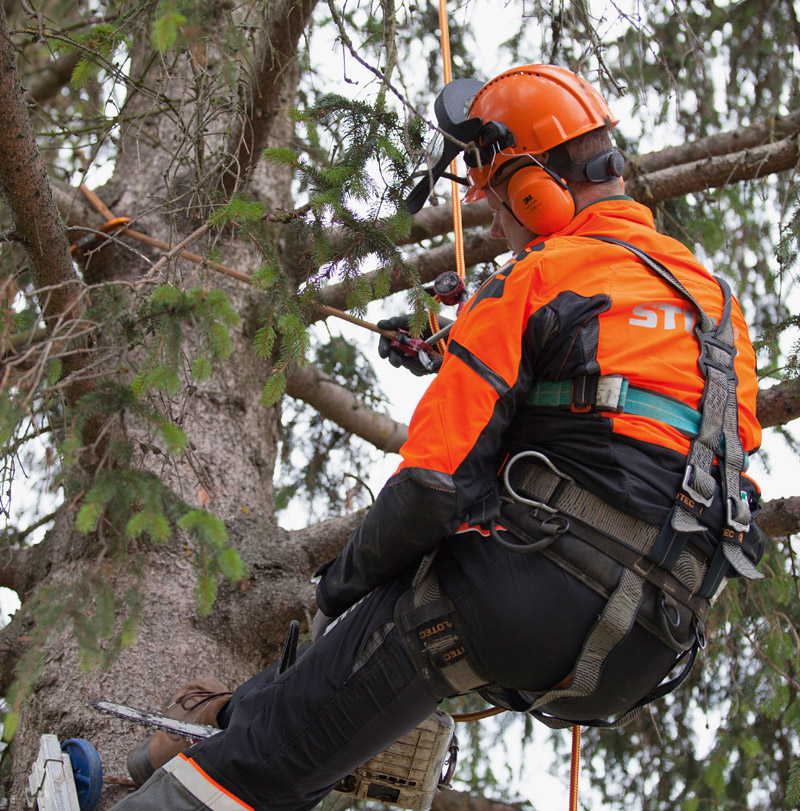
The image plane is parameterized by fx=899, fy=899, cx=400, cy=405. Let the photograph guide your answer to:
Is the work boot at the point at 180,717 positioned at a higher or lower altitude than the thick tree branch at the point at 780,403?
lower

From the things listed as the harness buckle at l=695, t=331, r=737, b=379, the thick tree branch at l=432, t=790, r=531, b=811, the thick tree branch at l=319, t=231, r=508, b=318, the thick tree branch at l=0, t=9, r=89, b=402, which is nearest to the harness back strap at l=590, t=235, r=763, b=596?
the harness buckle at l=695, t=331, r=737, b=379

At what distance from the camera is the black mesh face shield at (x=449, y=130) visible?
258 centimetres

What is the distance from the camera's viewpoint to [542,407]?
82.2 inches

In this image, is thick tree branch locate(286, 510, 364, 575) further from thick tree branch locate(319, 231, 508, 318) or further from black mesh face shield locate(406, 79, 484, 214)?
black mesh face shield locate(406, 79, 484, 214)

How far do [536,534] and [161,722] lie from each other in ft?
3.84

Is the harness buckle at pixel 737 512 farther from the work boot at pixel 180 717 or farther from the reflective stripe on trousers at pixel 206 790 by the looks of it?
the work boot at pixel 180 717

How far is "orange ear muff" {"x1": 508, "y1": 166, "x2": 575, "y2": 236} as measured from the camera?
2.38 m

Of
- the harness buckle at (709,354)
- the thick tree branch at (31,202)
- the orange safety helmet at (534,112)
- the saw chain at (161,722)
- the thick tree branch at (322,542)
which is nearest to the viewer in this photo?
the harness buckle at (709,354)

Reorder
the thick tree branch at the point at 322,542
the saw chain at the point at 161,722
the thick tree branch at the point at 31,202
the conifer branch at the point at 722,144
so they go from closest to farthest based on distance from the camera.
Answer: the thick tree branch at the point at 31,202 < the saw chain at the point at 161,722 < the thick tree branch at the point at 322,542 < the conifer branch at the point at 722,144

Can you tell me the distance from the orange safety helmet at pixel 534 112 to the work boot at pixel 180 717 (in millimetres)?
1690

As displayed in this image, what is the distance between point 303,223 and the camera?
8.61 ft

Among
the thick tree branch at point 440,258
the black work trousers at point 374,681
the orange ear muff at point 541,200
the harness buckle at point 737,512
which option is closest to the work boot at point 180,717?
the black work trousers at point 374,681

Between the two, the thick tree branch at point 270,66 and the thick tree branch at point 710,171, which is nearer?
the thick tree branch at point 270,66

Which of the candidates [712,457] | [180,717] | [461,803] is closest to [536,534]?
[712,457]
